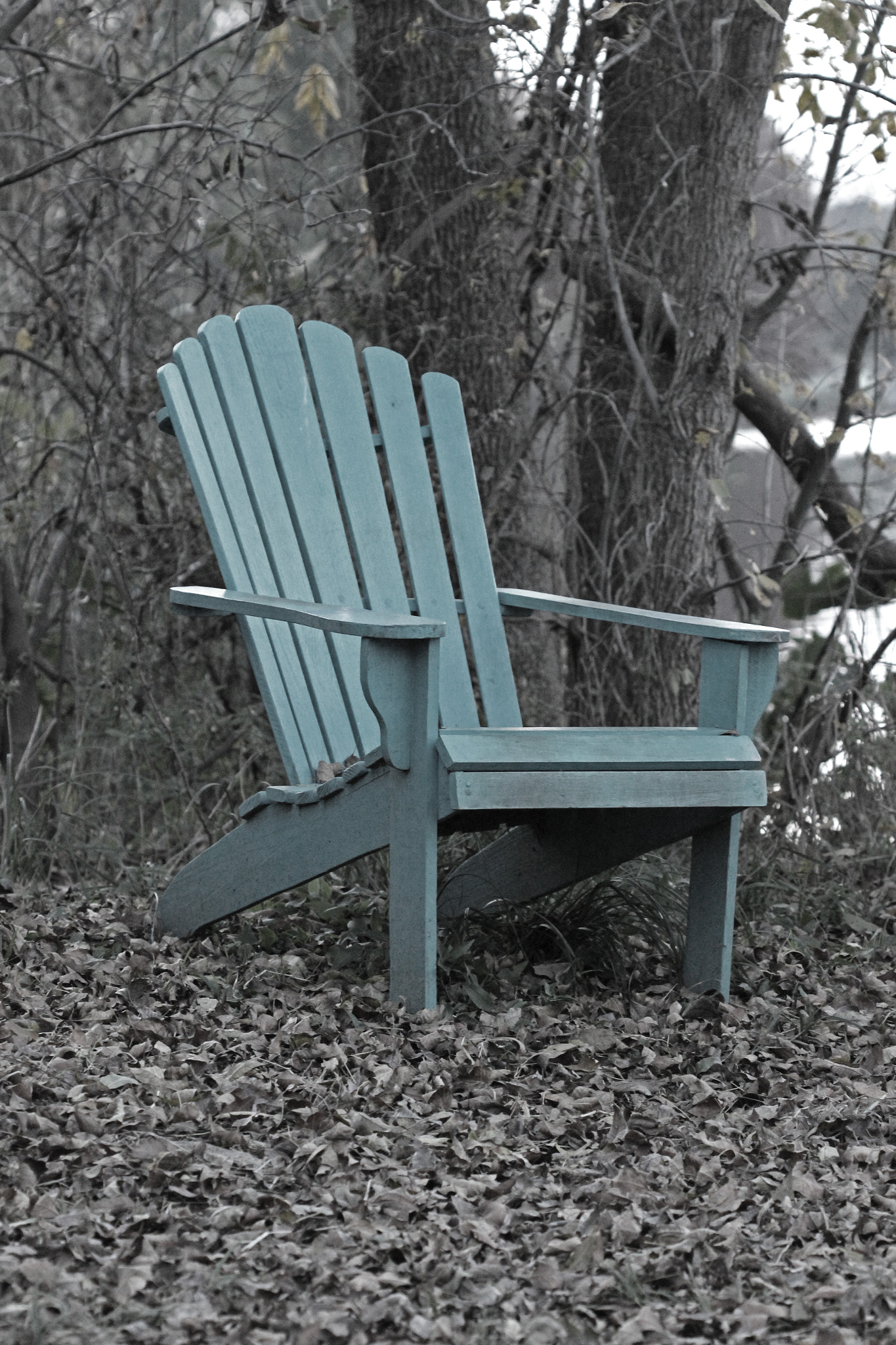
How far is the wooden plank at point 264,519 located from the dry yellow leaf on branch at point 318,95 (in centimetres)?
113

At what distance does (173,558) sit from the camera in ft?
Answer: 13.2

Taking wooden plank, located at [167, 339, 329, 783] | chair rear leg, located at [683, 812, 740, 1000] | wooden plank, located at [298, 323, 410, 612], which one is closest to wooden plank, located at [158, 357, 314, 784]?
wooden plank, located at [167, 339, 329, 783]

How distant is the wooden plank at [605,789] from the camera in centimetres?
224

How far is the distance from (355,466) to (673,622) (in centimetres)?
85

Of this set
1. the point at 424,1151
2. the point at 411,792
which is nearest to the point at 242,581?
the point at 411,792

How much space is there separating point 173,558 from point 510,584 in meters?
0.96

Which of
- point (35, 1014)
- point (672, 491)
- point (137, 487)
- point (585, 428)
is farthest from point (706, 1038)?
point (137, 487)

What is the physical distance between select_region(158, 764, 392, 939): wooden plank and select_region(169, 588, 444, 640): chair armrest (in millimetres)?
285

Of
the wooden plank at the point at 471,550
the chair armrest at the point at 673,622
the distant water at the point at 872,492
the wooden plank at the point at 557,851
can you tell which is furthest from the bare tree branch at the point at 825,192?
the wooden plank at the point at 557,851

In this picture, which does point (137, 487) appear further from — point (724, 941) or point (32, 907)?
point (724, 941)

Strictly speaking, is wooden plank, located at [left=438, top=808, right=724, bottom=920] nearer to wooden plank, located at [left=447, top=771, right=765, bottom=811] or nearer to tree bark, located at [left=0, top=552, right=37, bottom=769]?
wooden plank, located at [left=447, top=771, right=765, bottom=811]

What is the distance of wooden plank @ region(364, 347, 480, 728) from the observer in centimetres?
310

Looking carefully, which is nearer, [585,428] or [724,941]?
[724,941]

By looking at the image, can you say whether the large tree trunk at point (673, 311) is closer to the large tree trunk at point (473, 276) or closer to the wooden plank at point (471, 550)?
the large tree trunk at point (473, 276)
